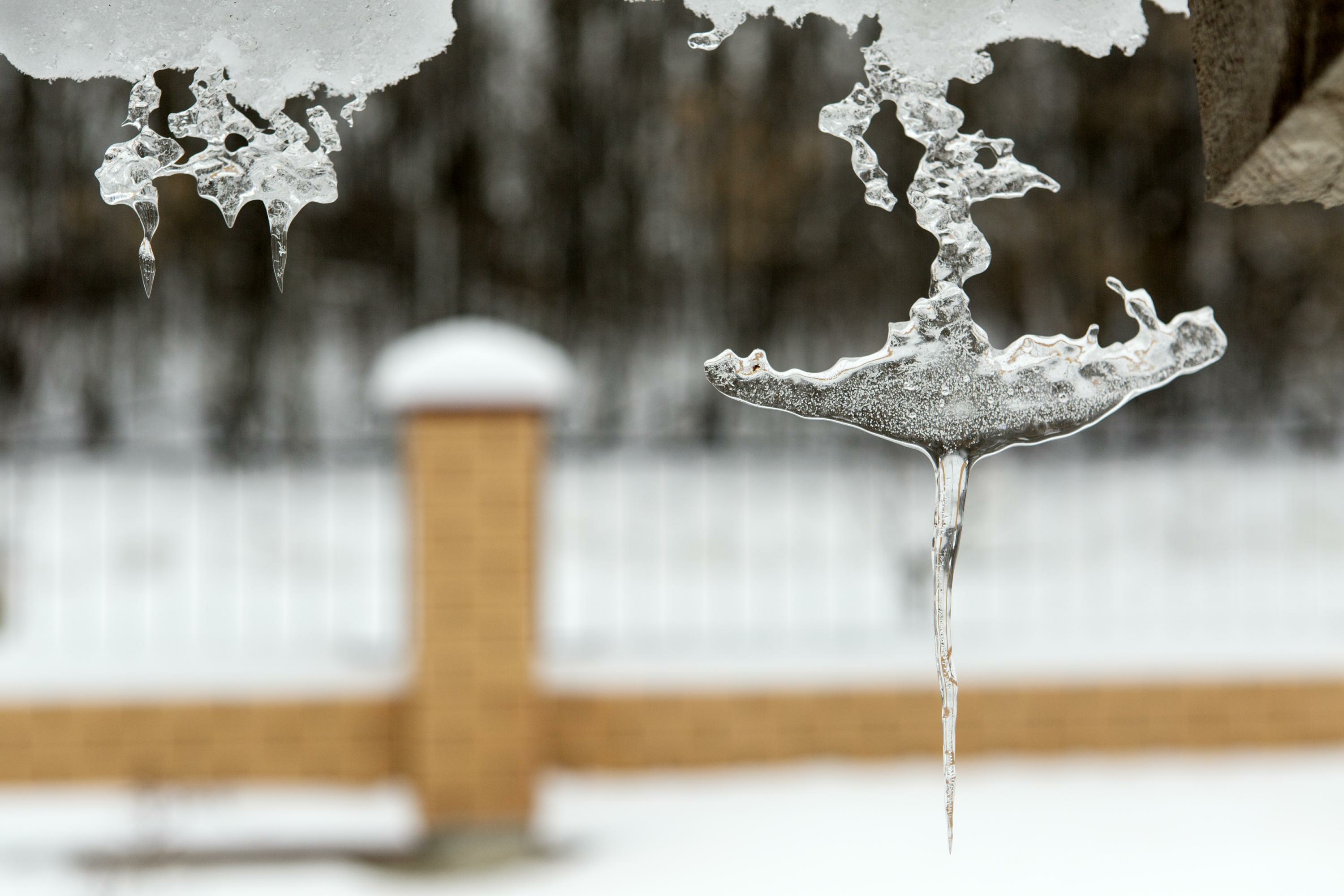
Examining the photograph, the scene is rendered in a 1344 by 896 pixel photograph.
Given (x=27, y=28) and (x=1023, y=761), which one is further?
(x=1023, y=761)

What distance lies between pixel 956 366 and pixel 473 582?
151 inches

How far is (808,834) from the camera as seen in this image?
435 centimetres

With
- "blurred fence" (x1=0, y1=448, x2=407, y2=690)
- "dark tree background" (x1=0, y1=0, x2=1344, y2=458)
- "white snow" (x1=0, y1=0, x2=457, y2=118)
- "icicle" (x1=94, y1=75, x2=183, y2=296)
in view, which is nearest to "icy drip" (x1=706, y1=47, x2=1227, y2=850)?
"white snow" (x1=0, y1=0, x2=457, y2=118)

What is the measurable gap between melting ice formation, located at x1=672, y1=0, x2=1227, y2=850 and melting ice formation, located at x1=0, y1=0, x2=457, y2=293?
0.76ft

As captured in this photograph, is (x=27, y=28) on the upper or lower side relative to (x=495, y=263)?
lower

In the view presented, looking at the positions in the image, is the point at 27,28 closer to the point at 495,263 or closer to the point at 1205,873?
the point at 1205,873

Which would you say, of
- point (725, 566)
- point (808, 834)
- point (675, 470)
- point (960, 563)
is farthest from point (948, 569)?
point (675, 470)

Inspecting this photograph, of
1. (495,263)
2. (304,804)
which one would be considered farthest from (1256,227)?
(304,804)

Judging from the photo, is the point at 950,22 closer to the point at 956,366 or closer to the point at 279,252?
the point at 956,366

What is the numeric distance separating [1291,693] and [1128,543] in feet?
10.9

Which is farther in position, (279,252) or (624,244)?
(624,244)

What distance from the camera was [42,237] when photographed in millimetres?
9023

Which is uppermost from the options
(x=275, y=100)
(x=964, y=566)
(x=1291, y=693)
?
(x=275, y=100)

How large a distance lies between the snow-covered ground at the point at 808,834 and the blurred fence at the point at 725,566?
45 cm
